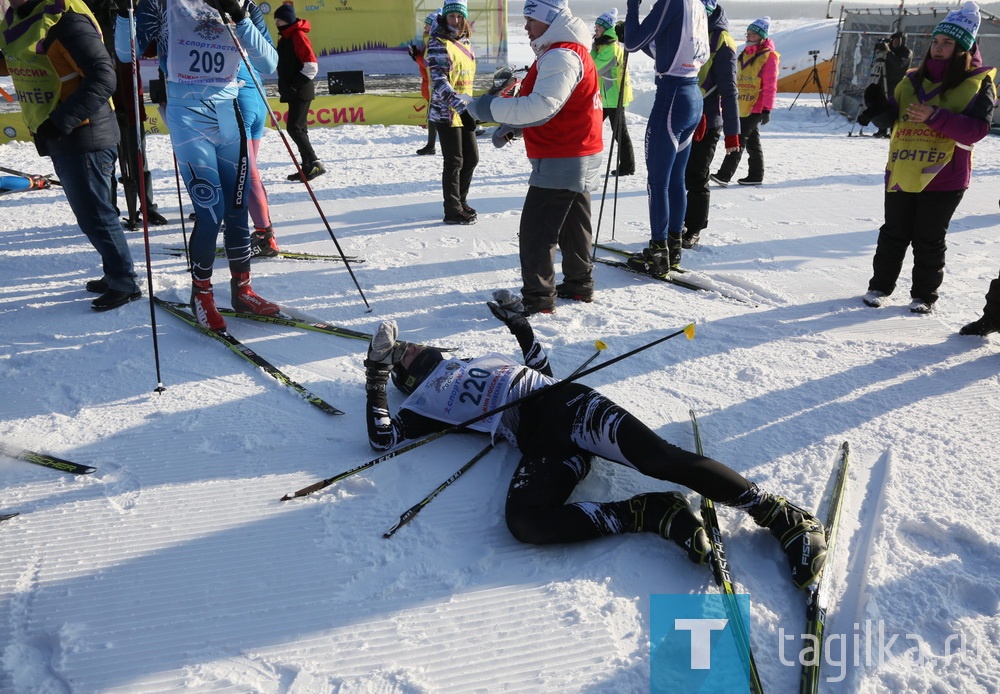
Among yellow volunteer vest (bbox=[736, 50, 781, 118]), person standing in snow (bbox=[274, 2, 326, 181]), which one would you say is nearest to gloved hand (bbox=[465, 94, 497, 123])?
person standing in snow (bbox=[274, 2, 326, 181])

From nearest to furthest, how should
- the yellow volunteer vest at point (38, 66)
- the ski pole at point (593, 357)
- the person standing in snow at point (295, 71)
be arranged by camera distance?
the ski pole at point (593, 357), the yellow volunteer vest at point (38, 66), the person standing in snow at point (295, 71)

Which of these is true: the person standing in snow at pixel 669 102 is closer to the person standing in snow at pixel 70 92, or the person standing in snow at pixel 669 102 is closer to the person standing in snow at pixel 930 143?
the person standing in snow at pixel 930 143

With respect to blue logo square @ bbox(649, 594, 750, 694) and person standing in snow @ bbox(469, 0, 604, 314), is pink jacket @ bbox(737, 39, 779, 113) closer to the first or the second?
person standing in snow @ bbox(469, 0, 604, 314)

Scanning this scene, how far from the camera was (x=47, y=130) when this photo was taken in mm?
3895

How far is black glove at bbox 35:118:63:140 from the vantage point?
3885 mm

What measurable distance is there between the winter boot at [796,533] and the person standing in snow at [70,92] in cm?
406

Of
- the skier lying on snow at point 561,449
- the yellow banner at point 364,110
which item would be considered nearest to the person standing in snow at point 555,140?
the skier lying on snow at point 561,449

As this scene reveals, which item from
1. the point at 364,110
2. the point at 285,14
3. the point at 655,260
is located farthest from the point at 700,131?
the point at 364,110

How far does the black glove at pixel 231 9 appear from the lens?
11.6ft

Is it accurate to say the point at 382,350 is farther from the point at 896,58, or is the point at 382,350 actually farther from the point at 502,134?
the point at 896,58

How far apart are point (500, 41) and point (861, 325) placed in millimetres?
12098

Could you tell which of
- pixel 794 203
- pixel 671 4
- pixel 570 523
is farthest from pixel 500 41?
pixel 570 523

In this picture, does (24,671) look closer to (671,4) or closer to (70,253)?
(70,253)

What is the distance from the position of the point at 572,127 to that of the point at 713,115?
7.35 ft
